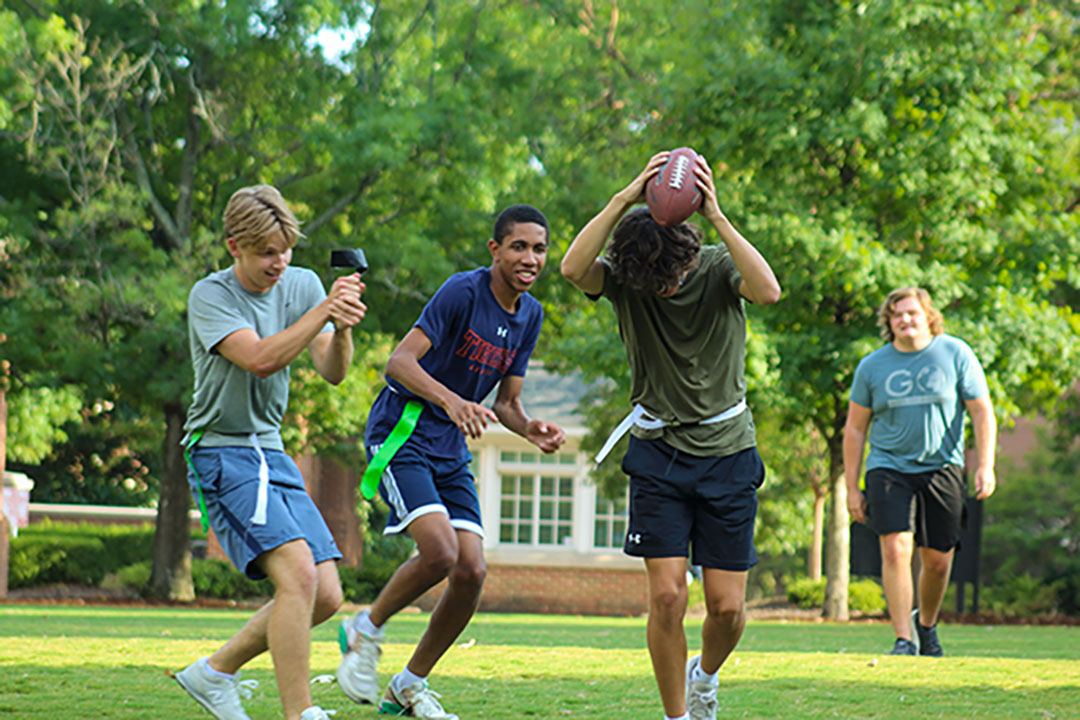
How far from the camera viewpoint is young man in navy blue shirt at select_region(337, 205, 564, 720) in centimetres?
534

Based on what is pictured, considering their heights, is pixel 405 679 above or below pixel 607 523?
below

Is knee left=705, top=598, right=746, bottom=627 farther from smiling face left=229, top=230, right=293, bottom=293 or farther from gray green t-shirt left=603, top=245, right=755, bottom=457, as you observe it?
smiling face left=229, top=230, right=293, bottom=293

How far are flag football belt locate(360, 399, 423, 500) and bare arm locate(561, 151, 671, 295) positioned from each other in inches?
40.4

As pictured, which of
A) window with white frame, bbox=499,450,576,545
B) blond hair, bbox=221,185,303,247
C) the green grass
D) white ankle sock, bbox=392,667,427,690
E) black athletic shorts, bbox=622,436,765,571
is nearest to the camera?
blond hair, bbox=221,185,303,247

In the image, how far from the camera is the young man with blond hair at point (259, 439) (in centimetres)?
451

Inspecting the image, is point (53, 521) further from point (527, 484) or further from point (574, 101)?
point (574, 101)

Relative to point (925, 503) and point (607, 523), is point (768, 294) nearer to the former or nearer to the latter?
point (925, 503)

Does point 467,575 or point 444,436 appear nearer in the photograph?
point 467,575

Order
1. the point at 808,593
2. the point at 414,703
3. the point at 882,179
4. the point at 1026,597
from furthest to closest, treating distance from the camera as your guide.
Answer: the point at 808,593 → the point at 1026,597 → the point at 882,179 → the point at 414,703

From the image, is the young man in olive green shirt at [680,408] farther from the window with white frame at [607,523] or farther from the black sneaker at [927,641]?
the window with white frame at [607,523]

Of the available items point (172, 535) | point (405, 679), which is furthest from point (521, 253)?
point (172, 535)

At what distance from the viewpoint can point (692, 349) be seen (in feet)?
16.5

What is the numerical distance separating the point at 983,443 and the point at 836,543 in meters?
11.2

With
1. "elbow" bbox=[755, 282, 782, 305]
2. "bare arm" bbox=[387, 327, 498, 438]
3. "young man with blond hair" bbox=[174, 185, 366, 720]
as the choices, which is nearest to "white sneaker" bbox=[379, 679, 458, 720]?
"young man with blond hair" bbox=[174, 185, 366, 720]
